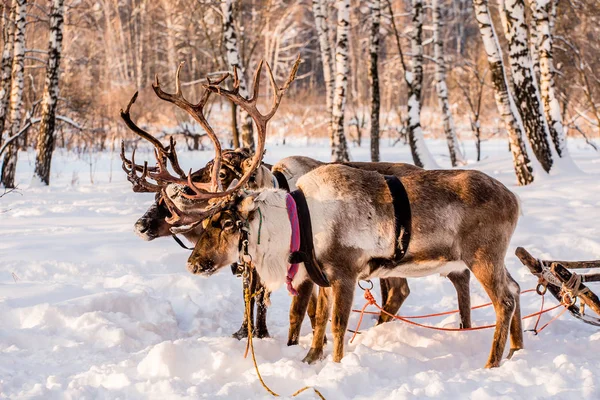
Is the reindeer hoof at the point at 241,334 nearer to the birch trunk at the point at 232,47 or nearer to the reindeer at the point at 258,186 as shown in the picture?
the reindeer at the point at 258,186

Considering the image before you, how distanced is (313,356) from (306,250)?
729 mm

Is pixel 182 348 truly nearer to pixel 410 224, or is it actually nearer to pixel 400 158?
pixel 410 224

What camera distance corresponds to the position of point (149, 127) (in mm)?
25469

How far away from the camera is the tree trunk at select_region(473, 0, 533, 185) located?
10094mm

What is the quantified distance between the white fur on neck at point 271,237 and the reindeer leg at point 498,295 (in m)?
1.28

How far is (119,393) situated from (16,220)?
231 inches

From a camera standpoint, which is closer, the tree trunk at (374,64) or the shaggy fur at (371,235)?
the shaggy fur at (371,235)

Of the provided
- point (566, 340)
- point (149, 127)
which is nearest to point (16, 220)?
point (566, 340)

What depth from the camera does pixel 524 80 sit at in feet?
32.7

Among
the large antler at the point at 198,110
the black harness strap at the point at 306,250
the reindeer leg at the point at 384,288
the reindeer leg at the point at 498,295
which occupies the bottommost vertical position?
the reindeer leg at the point at 384,288

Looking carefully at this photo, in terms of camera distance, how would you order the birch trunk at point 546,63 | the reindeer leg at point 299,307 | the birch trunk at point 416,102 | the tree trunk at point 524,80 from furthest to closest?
the birch trunk at point 416,102 → the birch trunk at point 546,63 → the tree trunk at point 524,80 → the reindeer leg at point 299,307

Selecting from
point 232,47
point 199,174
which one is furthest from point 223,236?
point 232,47

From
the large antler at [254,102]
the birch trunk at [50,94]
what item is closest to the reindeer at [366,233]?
the large antler at [254,102]

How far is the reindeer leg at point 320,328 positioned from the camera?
4.29 meters
